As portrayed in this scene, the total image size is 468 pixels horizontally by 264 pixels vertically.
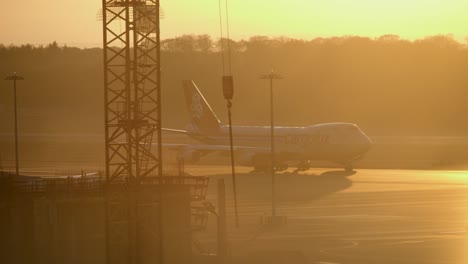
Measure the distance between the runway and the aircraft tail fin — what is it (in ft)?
28.8

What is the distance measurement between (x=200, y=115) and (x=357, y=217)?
114 feet

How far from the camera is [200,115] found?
7919 cm

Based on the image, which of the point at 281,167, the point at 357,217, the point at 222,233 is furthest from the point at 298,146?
the point at 222,233

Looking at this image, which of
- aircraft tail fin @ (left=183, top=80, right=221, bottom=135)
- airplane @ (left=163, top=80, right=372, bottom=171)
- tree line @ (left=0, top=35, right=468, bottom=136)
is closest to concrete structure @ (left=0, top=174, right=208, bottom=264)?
airplane @ (left=163, top=80, right=372, bottom=171)

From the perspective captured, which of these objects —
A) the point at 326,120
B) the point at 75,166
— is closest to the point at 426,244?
the point at 75,166

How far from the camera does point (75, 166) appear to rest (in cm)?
8119

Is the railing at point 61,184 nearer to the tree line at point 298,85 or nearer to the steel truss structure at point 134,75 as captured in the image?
the steel truss structure at point 134,75

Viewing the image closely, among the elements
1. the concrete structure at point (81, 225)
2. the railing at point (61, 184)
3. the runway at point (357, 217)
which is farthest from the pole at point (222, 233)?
the railing at point (61, 184)

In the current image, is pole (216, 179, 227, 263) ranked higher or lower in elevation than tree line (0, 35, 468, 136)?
lower

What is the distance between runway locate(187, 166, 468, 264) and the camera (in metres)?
35.9

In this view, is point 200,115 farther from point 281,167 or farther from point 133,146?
point 133,146

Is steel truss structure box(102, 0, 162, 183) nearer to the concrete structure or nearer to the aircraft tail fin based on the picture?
the concrete structure

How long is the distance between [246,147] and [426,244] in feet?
125

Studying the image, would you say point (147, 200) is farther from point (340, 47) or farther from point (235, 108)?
point (340, 47)
